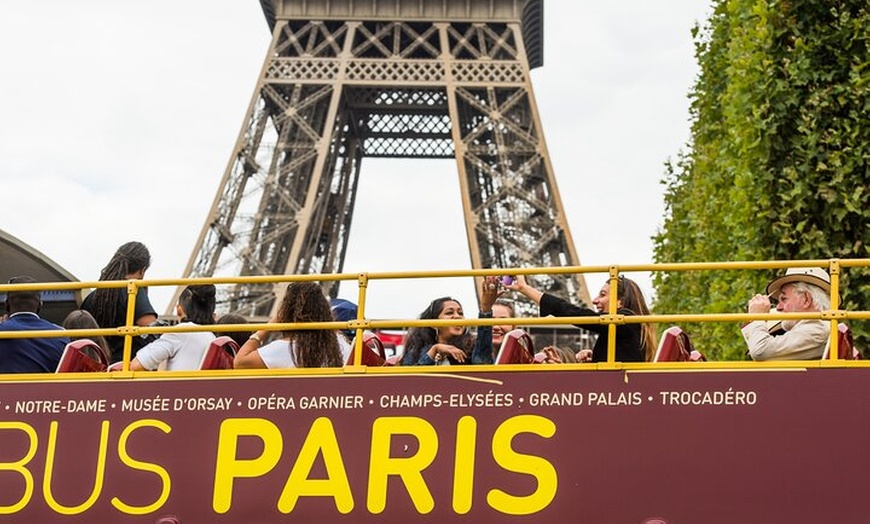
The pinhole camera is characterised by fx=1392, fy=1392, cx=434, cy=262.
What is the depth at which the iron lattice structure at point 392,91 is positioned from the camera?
4091cm

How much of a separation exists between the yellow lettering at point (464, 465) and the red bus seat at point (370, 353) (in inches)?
31.0

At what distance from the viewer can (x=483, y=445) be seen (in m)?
7.00

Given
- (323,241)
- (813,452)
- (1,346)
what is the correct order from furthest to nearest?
(323,241), (1,346), (813,452)

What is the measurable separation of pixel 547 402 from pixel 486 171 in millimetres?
35162

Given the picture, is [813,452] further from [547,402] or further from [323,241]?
[323,241]

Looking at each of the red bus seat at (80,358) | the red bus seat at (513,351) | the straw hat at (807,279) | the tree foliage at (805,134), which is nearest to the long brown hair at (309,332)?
the red bus seat at (513,351)

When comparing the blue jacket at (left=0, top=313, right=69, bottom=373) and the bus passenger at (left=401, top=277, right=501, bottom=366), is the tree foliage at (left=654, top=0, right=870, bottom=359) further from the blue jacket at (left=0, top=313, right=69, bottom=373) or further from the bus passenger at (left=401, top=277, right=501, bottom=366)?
the blue jacket at (left=0, top=313, right=69, bottom=373)

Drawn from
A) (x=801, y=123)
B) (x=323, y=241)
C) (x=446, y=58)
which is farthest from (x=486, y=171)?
(x=801, y=123)

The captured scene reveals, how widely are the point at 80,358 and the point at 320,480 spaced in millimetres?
1628

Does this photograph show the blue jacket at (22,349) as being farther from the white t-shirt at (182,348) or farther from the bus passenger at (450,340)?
the bus passenger at (450,340)

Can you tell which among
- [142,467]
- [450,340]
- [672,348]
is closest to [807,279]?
[672,348]

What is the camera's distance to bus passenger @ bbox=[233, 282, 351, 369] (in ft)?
24.7

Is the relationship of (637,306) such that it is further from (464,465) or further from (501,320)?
(464,465)

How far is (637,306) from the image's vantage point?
24.7 feet
